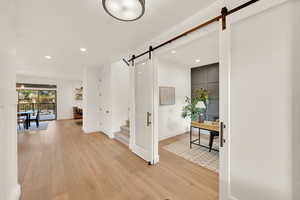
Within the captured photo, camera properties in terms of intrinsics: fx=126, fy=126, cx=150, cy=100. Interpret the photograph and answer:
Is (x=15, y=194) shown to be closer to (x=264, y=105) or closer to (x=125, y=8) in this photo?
(x=125, y=8)

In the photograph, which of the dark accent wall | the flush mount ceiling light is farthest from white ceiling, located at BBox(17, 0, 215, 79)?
the dark accent wall

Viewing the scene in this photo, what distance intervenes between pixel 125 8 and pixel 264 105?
1.75m

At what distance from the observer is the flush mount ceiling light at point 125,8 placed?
129cm

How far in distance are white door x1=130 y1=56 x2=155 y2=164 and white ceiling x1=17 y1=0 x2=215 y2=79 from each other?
2.10ft

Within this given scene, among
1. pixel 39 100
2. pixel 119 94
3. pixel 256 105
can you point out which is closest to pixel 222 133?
pixel 256 105

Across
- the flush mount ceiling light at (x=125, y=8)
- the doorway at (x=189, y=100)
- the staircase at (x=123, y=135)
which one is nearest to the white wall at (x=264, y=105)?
the flush mount ceiling light at (x=125, y=8)

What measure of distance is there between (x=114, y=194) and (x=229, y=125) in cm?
186

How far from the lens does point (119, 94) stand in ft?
14.9

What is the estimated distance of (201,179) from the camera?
85.9 inches

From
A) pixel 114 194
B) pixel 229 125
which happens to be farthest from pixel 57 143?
pixel 229 125

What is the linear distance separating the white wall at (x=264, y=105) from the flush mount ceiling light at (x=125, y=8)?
110 cm

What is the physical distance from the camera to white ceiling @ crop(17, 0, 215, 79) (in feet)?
5.50

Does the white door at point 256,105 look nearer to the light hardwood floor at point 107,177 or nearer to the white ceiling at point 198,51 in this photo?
the light hardwood floor at point 107,177

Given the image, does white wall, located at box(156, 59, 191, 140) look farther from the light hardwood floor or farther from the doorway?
the light hardwood floor
